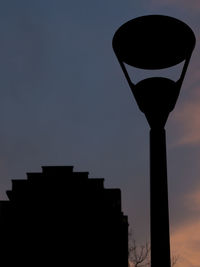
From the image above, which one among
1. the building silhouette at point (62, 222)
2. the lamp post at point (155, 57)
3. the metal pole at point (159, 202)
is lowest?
the metal pole at point (159, 202)

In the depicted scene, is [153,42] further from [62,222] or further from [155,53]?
[62,222]

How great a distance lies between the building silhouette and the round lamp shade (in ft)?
99.8

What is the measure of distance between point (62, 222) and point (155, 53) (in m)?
32.0

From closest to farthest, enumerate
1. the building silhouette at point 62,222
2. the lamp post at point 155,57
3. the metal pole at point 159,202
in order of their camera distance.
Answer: the metal pole at point 159,202 < the lamp post at point 155,57 < the building silhouette at point 62,222

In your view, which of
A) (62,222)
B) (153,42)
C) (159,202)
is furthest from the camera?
(62,222)

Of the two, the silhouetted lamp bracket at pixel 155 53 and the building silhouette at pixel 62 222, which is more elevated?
the building silhouette at pixel 62 222

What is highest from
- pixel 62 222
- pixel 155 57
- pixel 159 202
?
pixel 62 222

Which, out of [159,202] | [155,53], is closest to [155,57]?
[155,53]

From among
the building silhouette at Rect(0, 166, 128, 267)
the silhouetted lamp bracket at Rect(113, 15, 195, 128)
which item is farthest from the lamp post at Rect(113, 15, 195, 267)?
the building silhouette at Rect(0, 166, 128, 267)

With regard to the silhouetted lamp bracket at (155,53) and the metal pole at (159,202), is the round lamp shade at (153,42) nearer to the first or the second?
the silhouetted lamp bracket at (155,53)

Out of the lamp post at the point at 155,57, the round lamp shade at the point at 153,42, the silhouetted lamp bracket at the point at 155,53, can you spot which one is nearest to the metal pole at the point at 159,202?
the lamp post at the point at 155,57

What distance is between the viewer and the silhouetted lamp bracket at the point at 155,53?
3539 mm

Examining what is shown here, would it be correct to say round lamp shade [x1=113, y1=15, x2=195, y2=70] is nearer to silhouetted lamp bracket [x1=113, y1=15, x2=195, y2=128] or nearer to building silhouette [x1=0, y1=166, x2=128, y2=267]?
silhouetted lamp bracket [x1=113, y1=15, x2=195, y2=128]

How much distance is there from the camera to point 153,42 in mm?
3604
